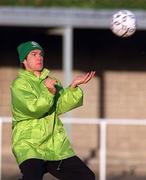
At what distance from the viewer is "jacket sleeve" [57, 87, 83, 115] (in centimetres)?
745

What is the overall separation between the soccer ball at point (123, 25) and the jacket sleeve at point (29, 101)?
9.23ft

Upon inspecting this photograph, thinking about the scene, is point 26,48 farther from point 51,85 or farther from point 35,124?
point 35,124

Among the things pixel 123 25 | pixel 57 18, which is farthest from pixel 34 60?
pixel 57 18

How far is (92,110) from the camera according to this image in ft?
54.3

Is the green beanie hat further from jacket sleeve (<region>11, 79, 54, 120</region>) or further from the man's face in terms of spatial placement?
jacket sleeve (<region>11, 79, 54, 120</region>)

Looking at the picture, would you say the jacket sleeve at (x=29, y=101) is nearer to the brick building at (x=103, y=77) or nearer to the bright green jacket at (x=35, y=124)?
the bright green jacket at (x=35, y=124)

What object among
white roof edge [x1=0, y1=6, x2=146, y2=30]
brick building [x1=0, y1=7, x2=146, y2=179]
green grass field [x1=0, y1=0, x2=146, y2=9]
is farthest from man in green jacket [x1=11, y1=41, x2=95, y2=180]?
brick building [x1=0, y1=7, x2=146, y2=179]

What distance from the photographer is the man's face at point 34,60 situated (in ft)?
24.3

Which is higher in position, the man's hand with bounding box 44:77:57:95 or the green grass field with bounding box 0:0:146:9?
the green grass field with bounding box 0:0:146:9

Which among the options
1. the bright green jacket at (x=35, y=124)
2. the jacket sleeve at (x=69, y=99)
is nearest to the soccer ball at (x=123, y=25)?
the jacket sleeve at (x=69, y=99)

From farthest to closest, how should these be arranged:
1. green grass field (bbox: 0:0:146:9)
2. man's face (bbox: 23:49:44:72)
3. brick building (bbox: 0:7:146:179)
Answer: brick building (bbox: 0:7:146:179)
green grass field (bbox: 0:0:146:9)
man's face (bbox: 23:49:44:72)

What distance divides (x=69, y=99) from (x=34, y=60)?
465 mm

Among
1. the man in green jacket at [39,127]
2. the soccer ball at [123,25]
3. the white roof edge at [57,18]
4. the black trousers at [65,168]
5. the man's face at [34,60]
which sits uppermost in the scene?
the white roof edge at [57,18]

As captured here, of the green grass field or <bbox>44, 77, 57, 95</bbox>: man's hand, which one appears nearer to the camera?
<bbox>44, 77, 57, 95</bbox>: man's hand
